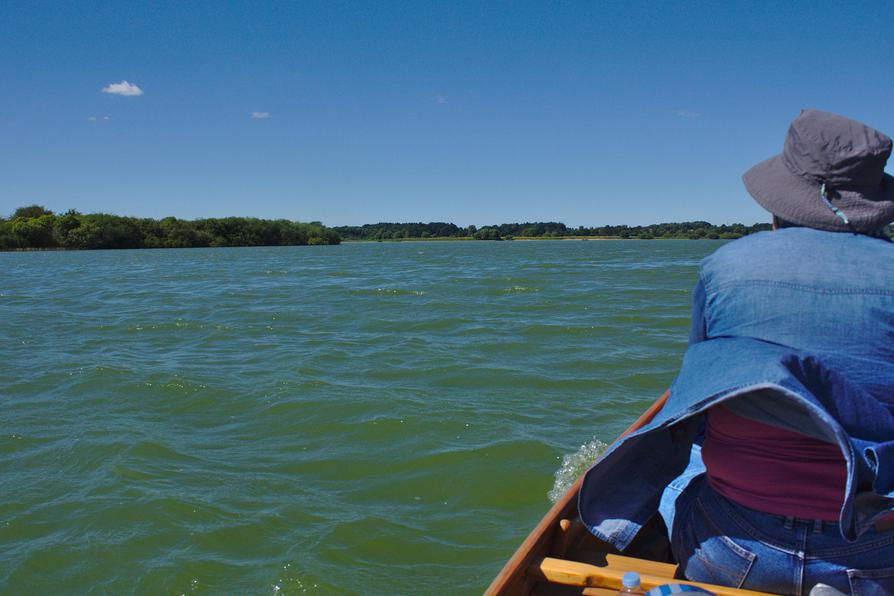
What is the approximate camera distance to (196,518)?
16.1 feet

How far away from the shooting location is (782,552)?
5.91 feet

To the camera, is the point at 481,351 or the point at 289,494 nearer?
the point at 289,494

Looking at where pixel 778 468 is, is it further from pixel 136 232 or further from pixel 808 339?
pixel 136 232

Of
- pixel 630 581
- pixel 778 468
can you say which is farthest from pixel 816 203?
pixel 630 581

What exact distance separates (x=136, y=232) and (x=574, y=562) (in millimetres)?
86646

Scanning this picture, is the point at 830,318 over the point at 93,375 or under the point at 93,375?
over

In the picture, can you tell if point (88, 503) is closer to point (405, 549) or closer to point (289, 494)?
point (289, 494)

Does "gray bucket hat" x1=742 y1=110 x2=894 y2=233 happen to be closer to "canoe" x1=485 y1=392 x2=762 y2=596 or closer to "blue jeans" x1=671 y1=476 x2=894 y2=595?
"blue jeans" x1=671 y1=476 x2=894 y2=595

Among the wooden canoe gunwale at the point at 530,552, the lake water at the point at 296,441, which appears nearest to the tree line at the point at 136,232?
the lake water at the point at 296,441

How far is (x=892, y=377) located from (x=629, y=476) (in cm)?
83

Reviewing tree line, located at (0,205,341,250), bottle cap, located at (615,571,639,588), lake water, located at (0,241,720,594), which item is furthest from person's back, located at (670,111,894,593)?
tree line, located at (0,205,341,250)

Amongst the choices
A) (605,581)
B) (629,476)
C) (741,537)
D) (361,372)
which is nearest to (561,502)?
(605,581)

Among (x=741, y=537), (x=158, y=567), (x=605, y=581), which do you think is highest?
(x=741, y=537)

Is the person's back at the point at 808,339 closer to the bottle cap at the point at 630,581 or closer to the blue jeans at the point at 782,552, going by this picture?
the blue jeans at the point at 782,552
